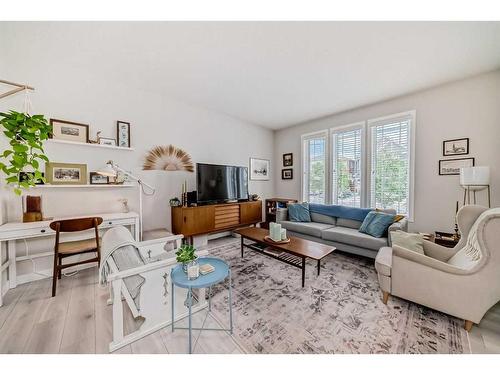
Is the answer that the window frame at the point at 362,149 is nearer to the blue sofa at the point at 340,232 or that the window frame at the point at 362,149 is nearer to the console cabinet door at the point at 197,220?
the blue sofa at the point at 340,232

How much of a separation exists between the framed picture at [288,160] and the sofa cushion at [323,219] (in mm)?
1589

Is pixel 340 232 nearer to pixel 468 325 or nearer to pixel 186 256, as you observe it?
pixel 468 325

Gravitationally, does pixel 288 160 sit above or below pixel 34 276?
above

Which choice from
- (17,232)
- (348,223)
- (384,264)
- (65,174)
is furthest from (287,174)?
(17,232)

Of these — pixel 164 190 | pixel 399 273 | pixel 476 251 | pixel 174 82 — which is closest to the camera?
pixel 476 251

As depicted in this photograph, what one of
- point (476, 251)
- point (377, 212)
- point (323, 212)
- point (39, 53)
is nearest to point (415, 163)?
point (377, 212)

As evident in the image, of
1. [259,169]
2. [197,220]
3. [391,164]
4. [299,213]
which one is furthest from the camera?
[259,169]

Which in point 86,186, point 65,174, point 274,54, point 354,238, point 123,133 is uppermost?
point 274,54

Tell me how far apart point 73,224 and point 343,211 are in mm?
3891

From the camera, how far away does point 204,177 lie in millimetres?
3463

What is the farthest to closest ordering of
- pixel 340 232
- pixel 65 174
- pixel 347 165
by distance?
pixel 347 165
pixel 340 232
pixel 65 174

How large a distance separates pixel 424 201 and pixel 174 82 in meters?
4.34

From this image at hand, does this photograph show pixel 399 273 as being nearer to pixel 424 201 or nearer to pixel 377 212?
pixel 377 212

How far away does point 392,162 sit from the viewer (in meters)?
3.39
